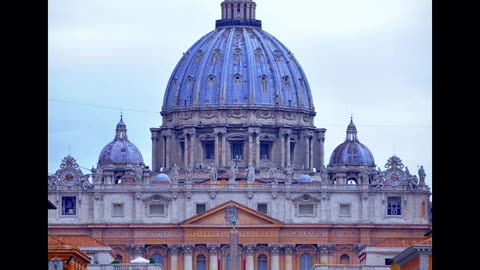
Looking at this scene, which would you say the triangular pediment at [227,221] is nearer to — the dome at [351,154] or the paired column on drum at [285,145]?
the dome at [351,154]

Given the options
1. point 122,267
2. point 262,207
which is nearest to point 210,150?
point 262,207

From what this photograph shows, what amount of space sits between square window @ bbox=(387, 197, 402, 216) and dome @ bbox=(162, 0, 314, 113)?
1916 cm

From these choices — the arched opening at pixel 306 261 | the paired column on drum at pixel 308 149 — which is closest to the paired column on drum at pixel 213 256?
the arched opening at pixel 306 261

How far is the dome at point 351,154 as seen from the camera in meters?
154

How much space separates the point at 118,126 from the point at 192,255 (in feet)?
57.4

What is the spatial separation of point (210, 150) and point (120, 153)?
965 centimetres

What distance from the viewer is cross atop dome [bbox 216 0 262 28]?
572ft

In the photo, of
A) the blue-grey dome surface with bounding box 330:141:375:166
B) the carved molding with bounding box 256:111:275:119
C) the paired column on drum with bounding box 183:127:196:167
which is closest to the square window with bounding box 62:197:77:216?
the paired column on drum with bounding box 183:127:196:167

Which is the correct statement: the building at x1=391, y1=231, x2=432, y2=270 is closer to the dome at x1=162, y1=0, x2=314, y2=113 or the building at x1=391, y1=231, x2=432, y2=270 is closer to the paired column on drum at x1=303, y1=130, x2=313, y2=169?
the paired column on drum at x1=303, y1=130, x2=313, y2=169

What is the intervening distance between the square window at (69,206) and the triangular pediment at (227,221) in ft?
24.5
